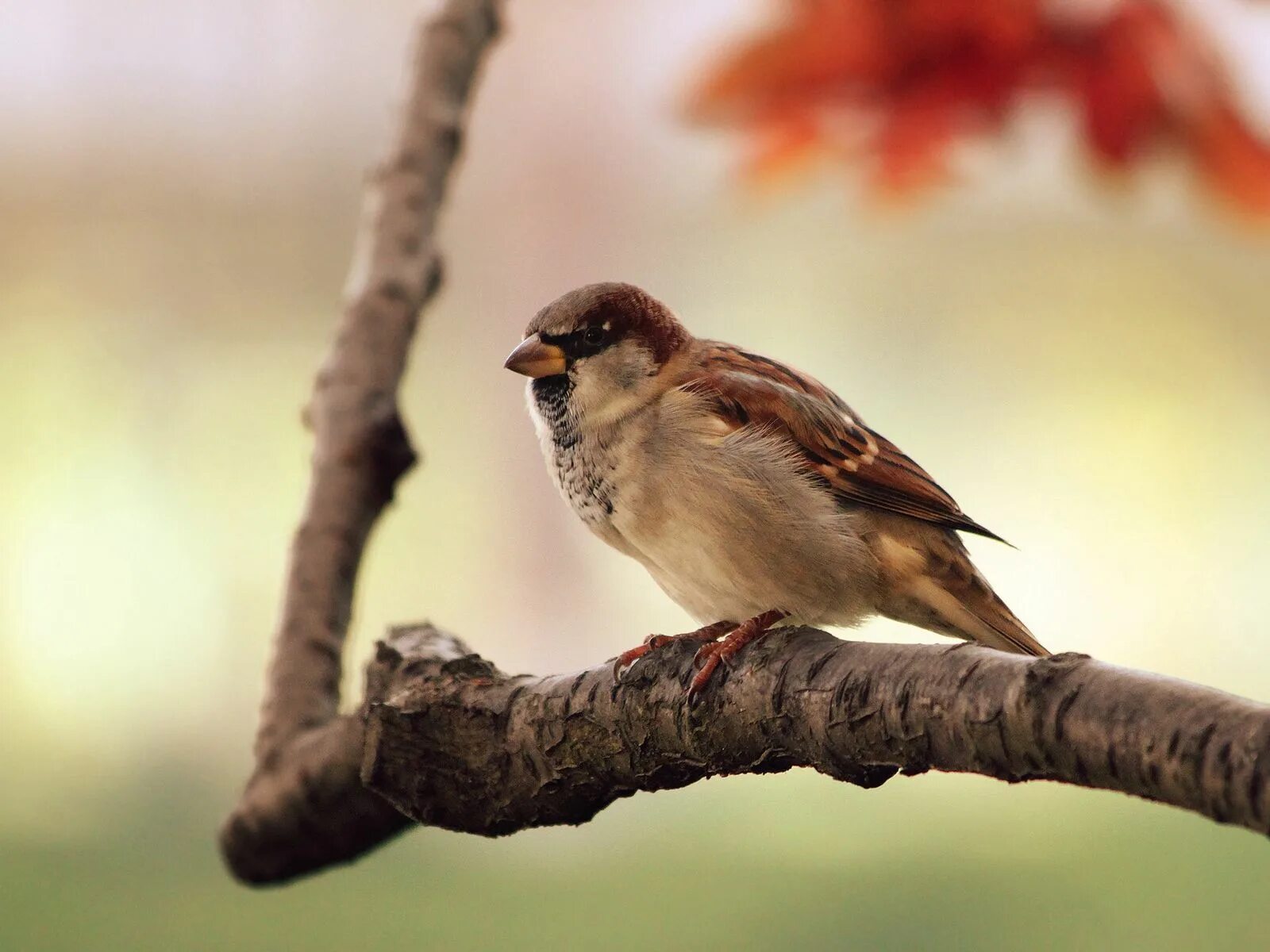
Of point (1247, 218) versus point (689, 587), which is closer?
point (689, 587)

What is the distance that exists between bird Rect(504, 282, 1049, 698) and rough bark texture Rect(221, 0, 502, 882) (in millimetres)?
112

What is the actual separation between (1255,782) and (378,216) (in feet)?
2.62

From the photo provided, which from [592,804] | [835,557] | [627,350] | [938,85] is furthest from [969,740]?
[938,85]

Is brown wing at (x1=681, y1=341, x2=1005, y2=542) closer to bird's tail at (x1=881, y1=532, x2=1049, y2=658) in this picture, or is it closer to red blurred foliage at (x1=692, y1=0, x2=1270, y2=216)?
bird's tail at (x1=881, y1=532, x2=1049, y2=658)

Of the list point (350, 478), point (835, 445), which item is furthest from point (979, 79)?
point (350, 478)

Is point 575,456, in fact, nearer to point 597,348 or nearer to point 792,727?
point 597,348

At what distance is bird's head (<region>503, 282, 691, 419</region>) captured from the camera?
41.1 inches

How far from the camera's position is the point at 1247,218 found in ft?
6.62

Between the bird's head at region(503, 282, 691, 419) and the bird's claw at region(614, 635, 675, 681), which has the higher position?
the bird's head at region(503, 282, 691, 419)

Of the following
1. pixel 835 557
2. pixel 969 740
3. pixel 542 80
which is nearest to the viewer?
pixel 969 740

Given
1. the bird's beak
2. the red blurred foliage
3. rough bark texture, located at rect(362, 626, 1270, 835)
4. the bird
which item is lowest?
rough bark texture, located at rect(362, 626, 1270, 835)

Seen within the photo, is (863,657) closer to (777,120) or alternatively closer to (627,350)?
(627,350)

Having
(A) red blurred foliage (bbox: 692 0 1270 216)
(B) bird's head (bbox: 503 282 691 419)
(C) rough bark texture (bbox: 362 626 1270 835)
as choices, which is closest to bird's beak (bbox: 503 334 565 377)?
(B) bird's head (bbox: 503 282 691 419)

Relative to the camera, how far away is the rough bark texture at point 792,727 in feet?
1.73
